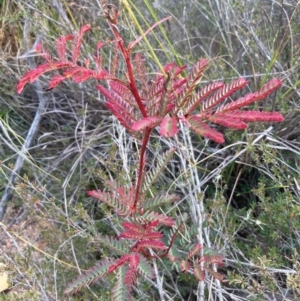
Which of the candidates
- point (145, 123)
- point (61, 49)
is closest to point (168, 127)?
point (145, 123)

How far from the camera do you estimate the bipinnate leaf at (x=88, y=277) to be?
1092 mm

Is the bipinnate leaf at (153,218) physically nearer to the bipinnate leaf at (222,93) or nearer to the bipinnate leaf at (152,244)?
the bipinnate leaf at (152,244)

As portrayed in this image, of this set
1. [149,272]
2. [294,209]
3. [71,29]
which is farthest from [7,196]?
[294,209]

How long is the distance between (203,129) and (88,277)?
19.2 inches

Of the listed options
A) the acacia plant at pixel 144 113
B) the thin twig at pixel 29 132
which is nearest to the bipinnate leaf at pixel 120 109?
the acacia plant at pixel 144 113

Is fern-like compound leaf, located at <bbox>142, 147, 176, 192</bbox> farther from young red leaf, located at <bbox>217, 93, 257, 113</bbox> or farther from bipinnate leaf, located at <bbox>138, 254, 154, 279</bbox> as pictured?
young red leaf, located at <bbox>217, 93, 257, 113</bbox>

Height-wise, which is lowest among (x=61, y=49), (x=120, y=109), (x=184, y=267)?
(x=184, y=267)

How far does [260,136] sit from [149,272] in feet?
2.03

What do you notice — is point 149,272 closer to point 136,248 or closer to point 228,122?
point 136,248

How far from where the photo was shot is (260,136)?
1.48 meters

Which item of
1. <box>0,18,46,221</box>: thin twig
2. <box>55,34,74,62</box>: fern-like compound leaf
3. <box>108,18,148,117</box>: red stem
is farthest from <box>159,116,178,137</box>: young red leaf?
<box>0,18,46,221</box>: thin twig

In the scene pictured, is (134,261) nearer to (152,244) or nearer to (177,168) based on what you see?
(152,244)

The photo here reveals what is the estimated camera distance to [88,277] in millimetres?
1105

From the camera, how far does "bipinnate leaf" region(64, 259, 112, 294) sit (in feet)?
3.58
